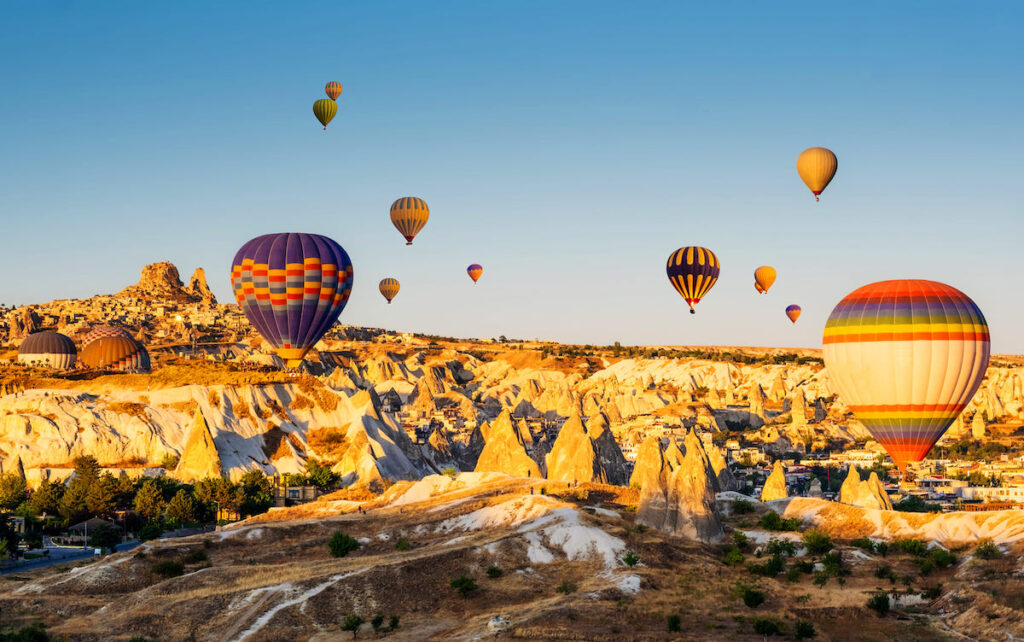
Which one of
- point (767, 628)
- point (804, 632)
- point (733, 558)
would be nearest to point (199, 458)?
point (733, 558)

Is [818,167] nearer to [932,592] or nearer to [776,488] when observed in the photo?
[776,488]

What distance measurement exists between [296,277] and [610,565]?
155 feet

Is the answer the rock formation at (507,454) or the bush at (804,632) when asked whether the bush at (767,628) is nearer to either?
the bush at (804,632)

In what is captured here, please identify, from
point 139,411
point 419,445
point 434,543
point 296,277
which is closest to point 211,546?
point 434,543

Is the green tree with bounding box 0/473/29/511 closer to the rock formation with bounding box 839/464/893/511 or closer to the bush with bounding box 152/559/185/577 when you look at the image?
the bush with bounding box 152/559/185/577

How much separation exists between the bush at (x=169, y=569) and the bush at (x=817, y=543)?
110 ft

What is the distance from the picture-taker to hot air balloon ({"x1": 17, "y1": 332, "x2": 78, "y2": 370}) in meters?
167

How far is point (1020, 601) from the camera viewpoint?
50844 millimetres

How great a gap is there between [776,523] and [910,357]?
1258 centimetres

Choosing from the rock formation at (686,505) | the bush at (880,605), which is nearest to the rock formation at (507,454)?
the rock formation at (686,505)

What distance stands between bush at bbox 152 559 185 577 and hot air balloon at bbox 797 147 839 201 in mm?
58080

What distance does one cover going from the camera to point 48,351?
16812cm

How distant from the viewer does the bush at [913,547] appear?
6438 centimetres

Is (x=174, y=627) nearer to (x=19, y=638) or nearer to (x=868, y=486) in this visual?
(x=19, y=638)
